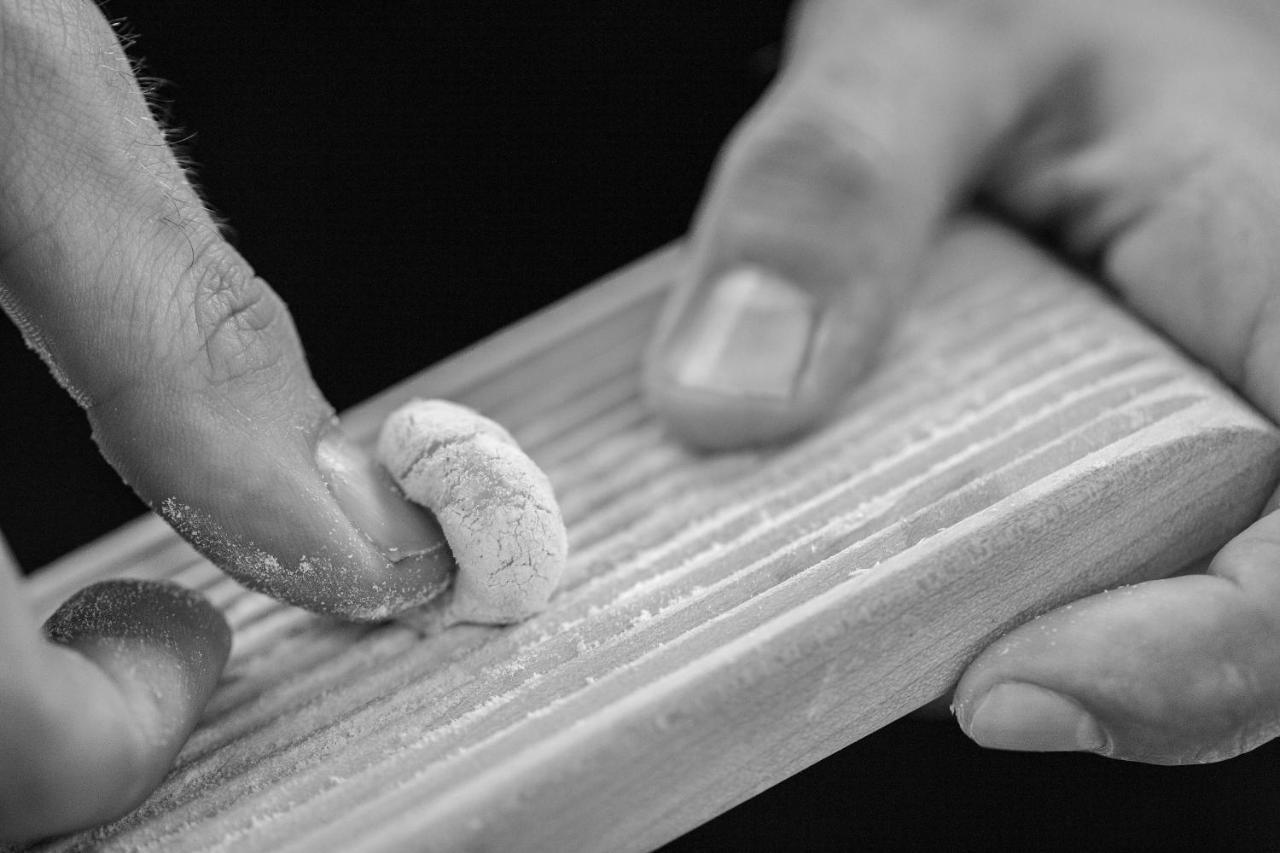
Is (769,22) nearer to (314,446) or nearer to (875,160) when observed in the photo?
(875,160)

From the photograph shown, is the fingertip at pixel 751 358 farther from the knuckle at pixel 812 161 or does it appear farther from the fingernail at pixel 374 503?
the fingernail at pixel 374 503

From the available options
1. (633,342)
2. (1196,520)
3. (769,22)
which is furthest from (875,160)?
(769,22)

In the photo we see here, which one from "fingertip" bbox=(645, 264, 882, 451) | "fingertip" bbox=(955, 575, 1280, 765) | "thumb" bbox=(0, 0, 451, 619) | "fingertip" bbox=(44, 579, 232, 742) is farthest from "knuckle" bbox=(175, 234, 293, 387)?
"fingertip" bbox=(955, 575, 1280, 765)

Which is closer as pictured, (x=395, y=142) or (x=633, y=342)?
(x=633, y=342)

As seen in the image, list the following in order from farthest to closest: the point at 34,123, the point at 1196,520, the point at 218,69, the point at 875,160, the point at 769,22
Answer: the point at 769,22 < the point at 218,69 < the point at 875,160 < the point at 1196,520 < the point at 34,123

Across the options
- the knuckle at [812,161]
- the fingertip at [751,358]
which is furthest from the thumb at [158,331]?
the knuckle at [812,161]

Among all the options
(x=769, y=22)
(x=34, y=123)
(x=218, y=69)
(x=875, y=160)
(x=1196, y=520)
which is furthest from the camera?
(x=769, y=22)

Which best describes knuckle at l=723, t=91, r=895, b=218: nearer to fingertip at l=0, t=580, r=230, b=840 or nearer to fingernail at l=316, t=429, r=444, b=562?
fingernail at l=316, t=429, r=444, b=562
